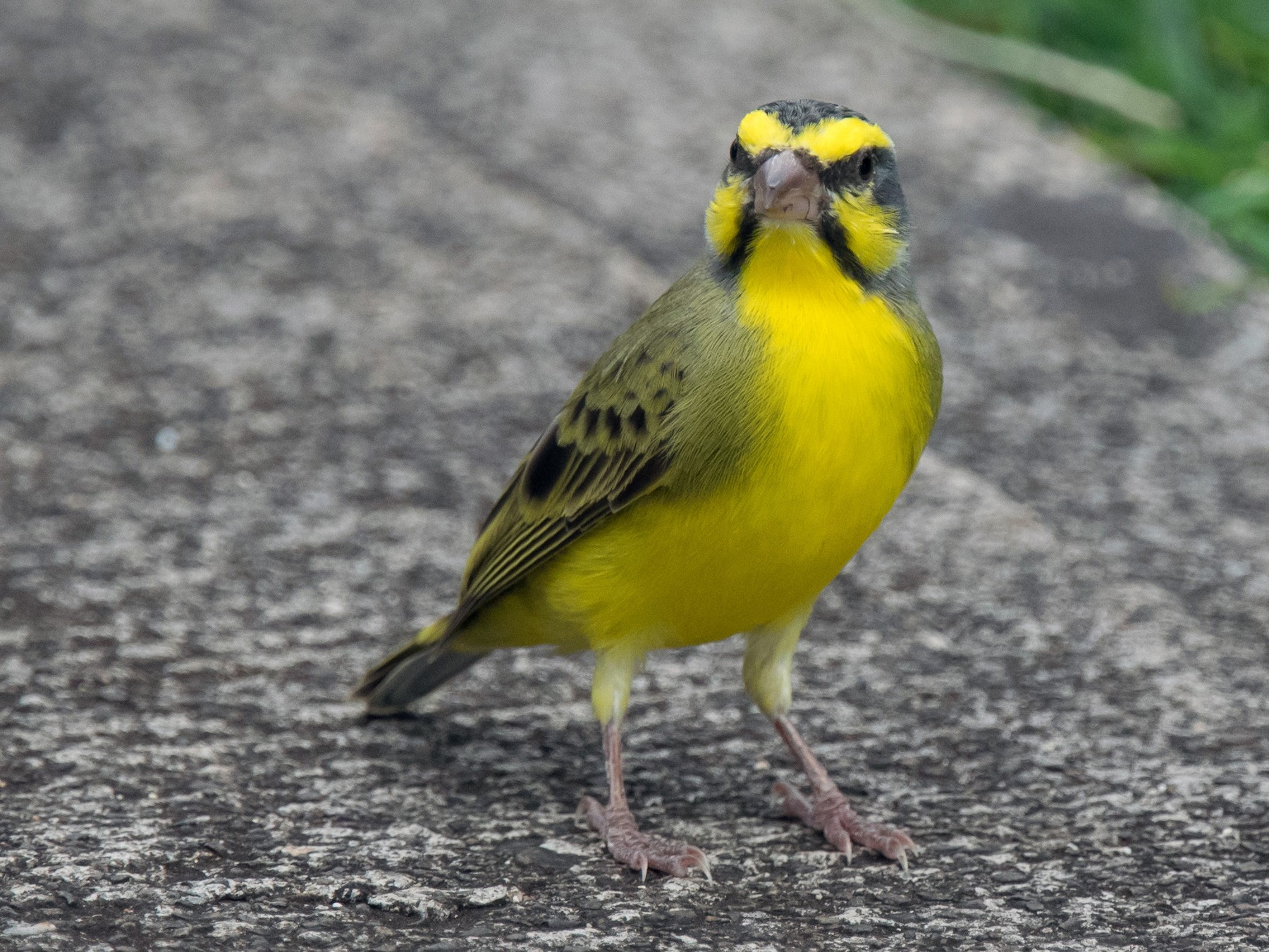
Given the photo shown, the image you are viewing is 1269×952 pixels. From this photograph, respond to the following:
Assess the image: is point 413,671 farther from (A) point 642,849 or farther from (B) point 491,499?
(B) point 491,499

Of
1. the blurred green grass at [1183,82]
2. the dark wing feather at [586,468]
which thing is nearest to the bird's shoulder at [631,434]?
the dark wing feather at [586,468]

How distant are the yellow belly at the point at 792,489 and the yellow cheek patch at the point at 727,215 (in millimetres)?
138

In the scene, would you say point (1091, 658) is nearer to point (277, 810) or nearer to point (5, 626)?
point (277, 810)

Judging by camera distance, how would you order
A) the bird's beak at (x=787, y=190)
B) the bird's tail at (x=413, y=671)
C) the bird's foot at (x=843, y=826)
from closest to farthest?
the bird's beak at (x=787, y=190) → the bird's foot at (x=843, y=826) → the bird's tail at (x=413, y=671)

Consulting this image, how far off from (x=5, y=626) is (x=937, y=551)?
2.37 metres

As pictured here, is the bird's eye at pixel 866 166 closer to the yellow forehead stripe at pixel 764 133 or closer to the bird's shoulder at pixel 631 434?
the yellow forehead stripe at pixel 764 133

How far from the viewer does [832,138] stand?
3.20 m

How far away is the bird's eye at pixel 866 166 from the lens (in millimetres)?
3273

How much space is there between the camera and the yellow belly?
3178 millimetres

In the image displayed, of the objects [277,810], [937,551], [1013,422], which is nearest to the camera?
[277,810]

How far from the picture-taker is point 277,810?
342 cm

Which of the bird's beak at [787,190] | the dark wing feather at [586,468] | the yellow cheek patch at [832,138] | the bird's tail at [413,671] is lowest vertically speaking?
the bird's tail at [413,671]


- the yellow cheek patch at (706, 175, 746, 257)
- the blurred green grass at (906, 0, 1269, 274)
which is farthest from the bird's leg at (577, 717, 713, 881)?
Answer: the blurred green grass at (906, 0, 1269, 274)

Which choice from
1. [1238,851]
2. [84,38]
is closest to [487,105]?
[84,38]
